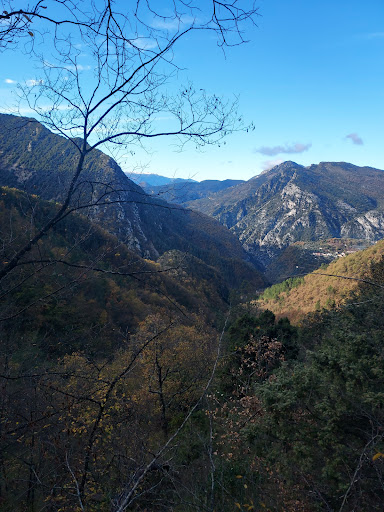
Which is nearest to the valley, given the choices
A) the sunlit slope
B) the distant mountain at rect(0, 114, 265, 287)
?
the distant mountain at rect(0, 114, 265, 287)

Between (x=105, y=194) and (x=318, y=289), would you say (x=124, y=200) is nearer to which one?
(x=105, y=194)

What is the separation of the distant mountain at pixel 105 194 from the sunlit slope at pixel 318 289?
3324cm

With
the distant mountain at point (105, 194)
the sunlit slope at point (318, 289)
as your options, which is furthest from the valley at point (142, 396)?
the sunlit slope at point (318, 289)

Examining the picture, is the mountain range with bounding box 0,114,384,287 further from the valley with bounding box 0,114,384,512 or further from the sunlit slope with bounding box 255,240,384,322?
A: the sunlit slope with bounding box 255,240,384,322

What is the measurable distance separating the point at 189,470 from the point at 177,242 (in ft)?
463

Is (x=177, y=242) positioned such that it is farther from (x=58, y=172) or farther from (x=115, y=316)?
(x=58, y=172)

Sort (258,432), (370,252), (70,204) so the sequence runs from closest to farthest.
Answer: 1. (70,204)
2. (258,432)
3. (370,252)

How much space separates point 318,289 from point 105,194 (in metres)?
78.3

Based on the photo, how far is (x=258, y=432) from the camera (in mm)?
7453

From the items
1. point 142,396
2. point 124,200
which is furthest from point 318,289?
point 124,200

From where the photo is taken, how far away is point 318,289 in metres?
73.1

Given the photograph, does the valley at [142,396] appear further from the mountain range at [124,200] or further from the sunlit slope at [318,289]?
the sunlit slope at [318,289]

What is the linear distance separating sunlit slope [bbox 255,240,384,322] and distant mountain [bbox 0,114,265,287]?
33244mm

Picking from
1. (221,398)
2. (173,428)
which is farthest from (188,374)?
(173,428)
